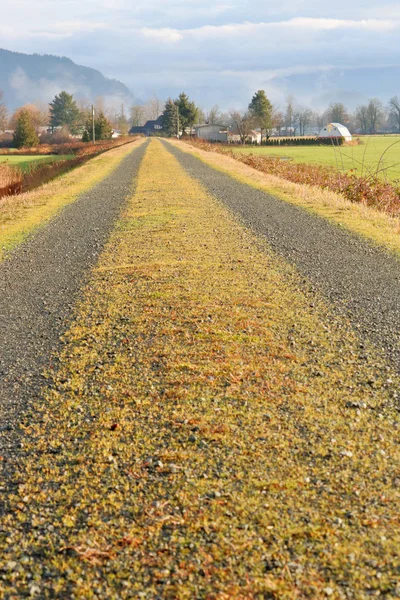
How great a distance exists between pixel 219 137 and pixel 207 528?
133 m

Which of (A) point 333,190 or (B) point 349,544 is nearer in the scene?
(B) point 349,544

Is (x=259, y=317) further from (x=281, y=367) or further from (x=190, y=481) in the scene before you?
(x=190, y=481)

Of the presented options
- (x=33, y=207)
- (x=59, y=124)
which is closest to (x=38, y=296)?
(x=33, y=207)

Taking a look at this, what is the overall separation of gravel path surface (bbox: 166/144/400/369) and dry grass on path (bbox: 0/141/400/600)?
1.15ft

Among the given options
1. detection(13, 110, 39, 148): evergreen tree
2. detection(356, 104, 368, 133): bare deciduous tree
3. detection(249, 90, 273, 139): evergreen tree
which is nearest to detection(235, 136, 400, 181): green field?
detection(13, 110, 39, 148): evergreen tree

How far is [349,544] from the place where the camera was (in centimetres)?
290

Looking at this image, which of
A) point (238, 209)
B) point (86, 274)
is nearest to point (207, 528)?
point (86, 274)

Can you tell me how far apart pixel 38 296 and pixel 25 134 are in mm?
94368

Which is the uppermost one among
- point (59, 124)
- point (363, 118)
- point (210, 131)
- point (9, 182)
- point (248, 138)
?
point (363, 118)

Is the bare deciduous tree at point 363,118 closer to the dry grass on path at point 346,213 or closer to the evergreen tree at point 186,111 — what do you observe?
the evergreen tree at point 186,111

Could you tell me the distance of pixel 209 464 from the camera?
360 centimetres

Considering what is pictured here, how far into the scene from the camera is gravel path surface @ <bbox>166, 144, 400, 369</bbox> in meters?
6.07

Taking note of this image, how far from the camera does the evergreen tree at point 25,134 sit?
9416 cm

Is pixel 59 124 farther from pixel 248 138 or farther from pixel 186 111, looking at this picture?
pixel 248 138
